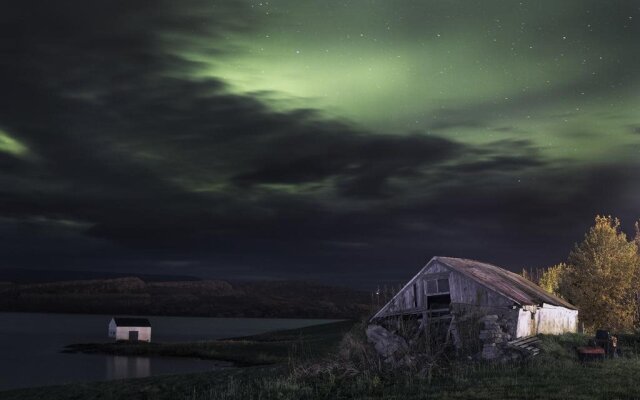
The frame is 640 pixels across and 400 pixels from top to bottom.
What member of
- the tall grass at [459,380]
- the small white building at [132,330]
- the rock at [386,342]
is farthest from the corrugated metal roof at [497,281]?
the small white building at [132,330]

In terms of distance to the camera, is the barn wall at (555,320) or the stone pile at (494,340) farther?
the barn wall at (555,320)

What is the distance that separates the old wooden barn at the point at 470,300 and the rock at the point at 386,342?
10.6 ft

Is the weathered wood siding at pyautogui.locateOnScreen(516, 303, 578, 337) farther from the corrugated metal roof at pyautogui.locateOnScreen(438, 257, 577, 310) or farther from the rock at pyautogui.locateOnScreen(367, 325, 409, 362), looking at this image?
the rock at pyautogui.locateOnScreen(367, 325, 409, 362)

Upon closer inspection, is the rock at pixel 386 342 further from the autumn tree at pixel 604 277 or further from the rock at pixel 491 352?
the autumn tree at pixel 604 277

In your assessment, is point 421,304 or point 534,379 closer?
point 534,379

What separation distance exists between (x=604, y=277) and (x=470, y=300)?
86.9 ft

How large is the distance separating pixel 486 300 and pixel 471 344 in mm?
4054

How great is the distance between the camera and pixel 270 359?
77.9m

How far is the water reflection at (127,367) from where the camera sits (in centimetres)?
7550

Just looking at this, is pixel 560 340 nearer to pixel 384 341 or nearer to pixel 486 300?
pixel 486 300

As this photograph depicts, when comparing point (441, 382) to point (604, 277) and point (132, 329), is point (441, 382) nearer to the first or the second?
point (604, 277)

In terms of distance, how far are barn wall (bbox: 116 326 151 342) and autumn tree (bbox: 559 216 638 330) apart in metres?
80.9

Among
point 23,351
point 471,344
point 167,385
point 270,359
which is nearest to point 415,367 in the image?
point 471,344

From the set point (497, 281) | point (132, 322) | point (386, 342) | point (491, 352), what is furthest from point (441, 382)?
point (132, 322)
